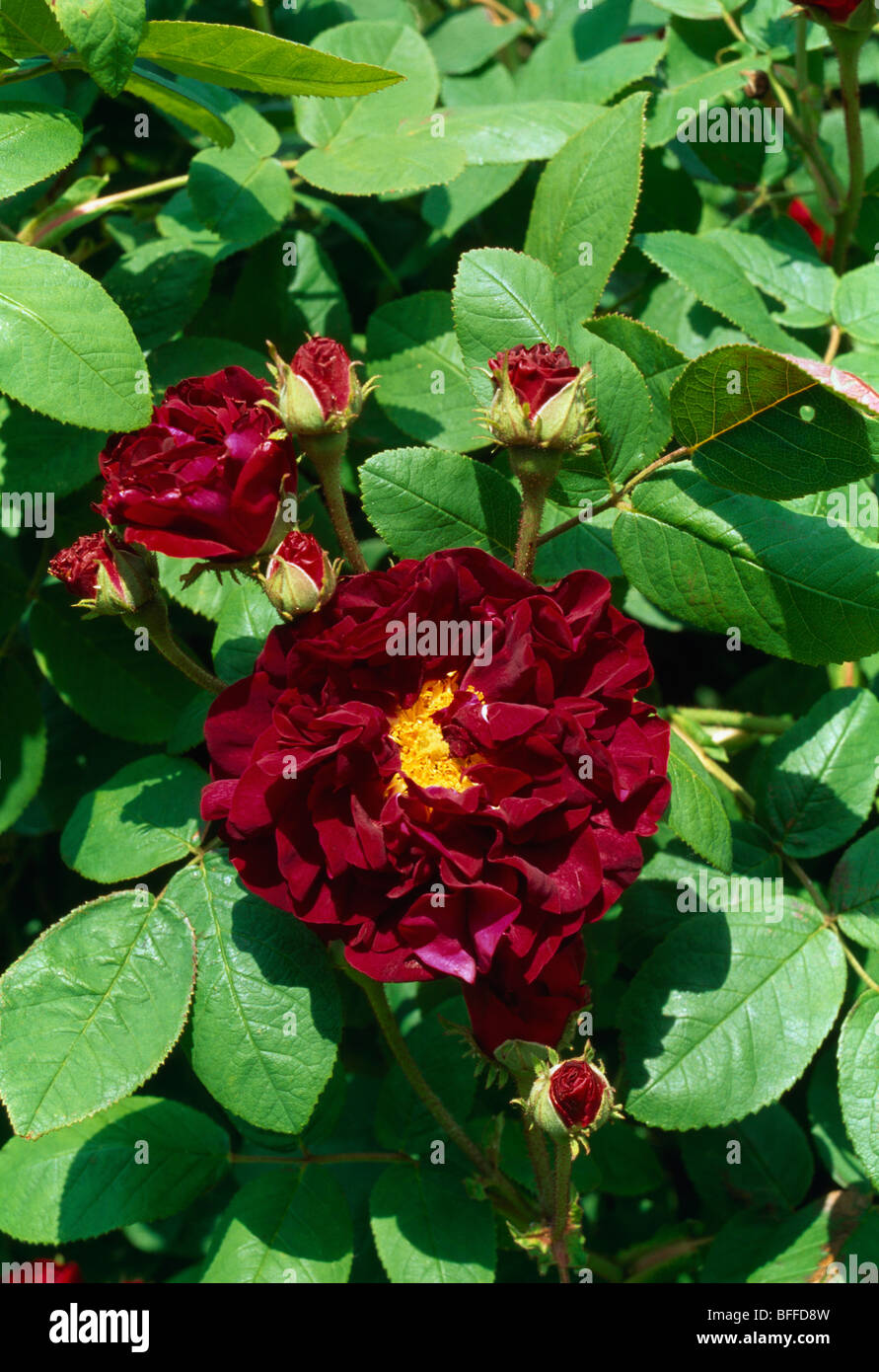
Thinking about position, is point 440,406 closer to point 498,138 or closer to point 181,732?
point 498,138

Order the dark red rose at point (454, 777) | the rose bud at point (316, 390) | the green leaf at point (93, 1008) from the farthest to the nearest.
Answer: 1. the green leaf at point (93, 1008)
2. the rose bud at point (316, 390)
3. the dark red rose at point (454, 777)

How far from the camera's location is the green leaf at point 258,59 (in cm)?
168

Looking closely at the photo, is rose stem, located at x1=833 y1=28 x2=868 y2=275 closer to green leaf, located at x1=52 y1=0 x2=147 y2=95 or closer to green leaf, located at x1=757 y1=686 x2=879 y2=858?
green leaf, located at x1=757 y1=686 x2=879 y2=858

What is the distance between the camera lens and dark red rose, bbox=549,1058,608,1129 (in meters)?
1.45

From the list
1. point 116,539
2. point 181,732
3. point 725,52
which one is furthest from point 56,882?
point 725,52

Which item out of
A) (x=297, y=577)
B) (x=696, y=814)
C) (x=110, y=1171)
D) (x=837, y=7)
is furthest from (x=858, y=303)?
(x=110, y=1171)

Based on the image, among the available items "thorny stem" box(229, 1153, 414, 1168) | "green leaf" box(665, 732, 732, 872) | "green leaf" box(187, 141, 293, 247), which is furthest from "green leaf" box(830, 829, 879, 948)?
"green leaf" box(187, 141, 293, 247)

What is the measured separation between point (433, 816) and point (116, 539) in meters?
0.58

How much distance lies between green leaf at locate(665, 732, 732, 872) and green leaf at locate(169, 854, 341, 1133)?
0.55 metres

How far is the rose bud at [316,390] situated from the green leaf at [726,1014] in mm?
988

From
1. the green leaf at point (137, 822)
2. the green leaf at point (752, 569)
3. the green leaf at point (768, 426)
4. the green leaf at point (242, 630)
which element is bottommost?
the green leaf at point (137, 822)

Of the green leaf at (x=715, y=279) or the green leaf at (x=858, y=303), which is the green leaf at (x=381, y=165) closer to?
the green leaf at (x=715, y=279)

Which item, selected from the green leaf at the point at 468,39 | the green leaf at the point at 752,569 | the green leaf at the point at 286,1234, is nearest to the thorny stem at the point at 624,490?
the green leaf at the point at 752,569

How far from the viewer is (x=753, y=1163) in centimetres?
228
